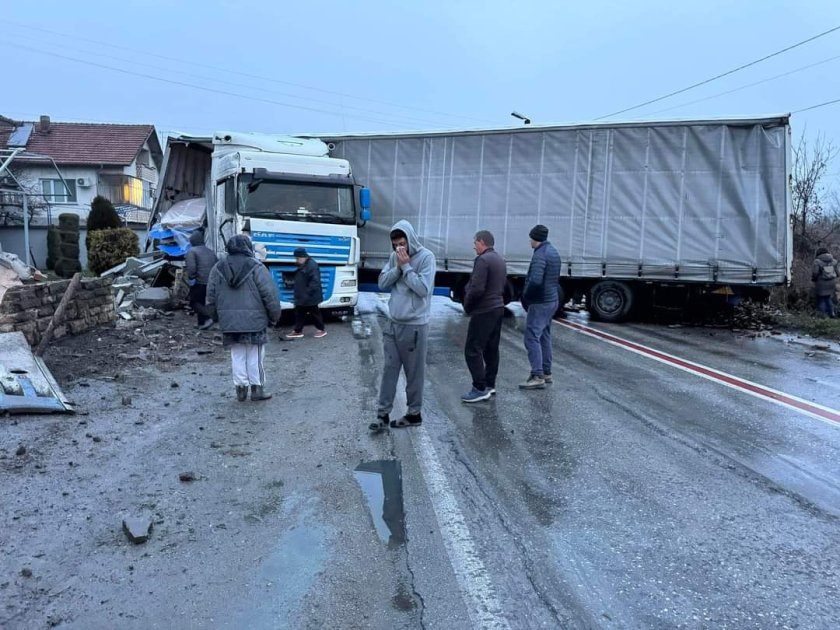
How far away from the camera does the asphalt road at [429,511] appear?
312cm

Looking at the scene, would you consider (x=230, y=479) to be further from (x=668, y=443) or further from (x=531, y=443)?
(x=668, y=443)

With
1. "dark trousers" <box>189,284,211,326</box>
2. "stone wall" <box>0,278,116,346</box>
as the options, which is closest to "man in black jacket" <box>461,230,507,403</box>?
"stone wall" <box>0,278,116,346</box>

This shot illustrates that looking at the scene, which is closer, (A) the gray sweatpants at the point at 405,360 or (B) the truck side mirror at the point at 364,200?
(A) the gray sweatpants at the point at 405,360

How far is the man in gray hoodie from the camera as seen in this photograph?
5.79m

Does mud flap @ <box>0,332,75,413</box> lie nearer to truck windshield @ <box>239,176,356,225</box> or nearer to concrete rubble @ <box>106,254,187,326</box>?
concrete rubble @ <box>106,254,187,326</box>

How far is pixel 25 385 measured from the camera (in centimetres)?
628

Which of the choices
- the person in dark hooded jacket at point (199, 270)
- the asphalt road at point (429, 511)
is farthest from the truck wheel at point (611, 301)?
the person in dark hooded jacket at point (199, 270)

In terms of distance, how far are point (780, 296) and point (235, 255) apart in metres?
12.6

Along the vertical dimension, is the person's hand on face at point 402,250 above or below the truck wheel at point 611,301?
above

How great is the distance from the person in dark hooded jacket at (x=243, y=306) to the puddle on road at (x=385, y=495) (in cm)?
242

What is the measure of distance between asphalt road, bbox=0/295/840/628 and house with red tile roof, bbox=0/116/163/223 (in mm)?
32191

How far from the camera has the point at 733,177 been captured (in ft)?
40.1

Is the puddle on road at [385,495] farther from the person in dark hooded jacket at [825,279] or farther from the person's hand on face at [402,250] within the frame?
the person in dark hooded jacket at [825,279]

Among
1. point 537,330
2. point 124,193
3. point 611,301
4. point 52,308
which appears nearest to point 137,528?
point 537,330
